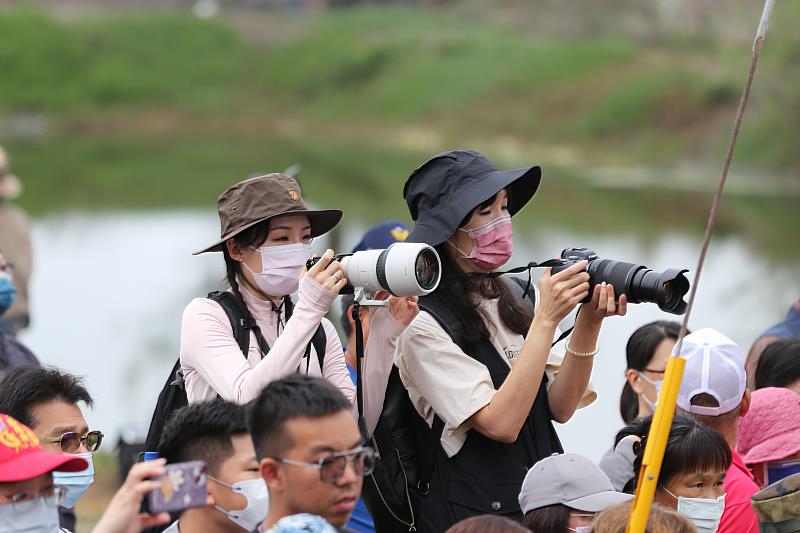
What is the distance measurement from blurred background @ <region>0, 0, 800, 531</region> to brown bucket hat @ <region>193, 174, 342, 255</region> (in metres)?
0.59

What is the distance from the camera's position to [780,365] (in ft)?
14.7

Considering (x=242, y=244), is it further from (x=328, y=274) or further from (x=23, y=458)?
(x=23, y=458)

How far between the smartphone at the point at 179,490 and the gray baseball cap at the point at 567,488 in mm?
1034

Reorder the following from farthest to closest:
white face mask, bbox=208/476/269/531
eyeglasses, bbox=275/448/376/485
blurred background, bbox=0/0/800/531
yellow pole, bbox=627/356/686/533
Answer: blurred background, bbox=0/0/800/531 → white face mask, bbox=208/476/269/531 → yellow pole, bbox=627/356/686/533 → eyeglasses, bbox=275/448/376/485

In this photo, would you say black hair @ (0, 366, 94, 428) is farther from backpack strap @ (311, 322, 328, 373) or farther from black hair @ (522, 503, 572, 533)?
black hair @ (522, 503, 572, 533)

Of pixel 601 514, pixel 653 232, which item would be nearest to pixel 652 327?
pixel 601 514

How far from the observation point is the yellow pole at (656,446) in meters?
2.64

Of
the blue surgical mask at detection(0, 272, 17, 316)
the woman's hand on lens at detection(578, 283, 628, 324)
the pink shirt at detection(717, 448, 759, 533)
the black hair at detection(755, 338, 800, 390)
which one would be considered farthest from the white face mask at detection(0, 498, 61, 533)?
the black hair at detection(755, 338, 800, 390)

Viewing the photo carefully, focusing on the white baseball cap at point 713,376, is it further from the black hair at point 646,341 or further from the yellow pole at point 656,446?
the yellow pole at point 656,446

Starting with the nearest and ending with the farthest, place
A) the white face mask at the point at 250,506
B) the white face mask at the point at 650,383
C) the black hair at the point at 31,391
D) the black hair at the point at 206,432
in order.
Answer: the white face mask at the point at 250,506 → the black hair at the point at 206,432 → the black hair at the point at 31,391 → the white face mask at the point at 650,383

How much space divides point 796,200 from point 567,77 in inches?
564

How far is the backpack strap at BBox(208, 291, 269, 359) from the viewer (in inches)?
134

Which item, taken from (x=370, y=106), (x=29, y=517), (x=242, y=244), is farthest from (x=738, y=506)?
(x=370, y=106)

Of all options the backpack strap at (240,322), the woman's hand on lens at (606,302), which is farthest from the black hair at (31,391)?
the woman's hand on lens at (606,302)
